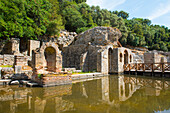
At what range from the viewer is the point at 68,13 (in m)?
31.5

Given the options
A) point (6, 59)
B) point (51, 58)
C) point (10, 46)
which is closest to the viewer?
point (51, 58)

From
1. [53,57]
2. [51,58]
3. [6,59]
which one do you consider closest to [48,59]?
[51,58]

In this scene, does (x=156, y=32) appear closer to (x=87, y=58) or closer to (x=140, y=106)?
(x=87, y=58)

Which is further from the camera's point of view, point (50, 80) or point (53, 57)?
point (53, 57)

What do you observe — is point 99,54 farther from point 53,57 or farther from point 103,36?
point 53,57

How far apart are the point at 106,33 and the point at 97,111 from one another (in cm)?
1576

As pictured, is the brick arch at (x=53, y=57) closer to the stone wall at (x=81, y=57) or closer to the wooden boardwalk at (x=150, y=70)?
the stone wall at (x=81, y=57)

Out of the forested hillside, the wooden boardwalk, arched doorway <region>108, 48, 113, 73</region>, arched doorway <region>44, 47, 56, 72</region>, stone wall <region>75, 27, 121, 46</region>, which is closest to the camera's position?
arched doorway <region>44, 47, 56, 72</region>

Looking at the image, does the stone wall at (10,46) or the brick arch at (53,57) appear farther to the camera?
the stone wall at (10,46)

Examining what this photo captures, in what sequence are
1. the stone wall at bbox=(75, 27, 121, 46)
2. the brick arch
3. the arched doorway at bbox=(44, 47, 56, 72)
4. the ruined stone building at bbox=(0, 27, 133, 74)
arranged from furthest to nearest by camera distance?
1. the stone wall at bbox=(75, 27, 121, 46)
2. the arched doorway at bbox=(44, 47, 56, 72)
3. the ruined stone building at bbox=(0, 27, 133, 74)
4. the brick arch

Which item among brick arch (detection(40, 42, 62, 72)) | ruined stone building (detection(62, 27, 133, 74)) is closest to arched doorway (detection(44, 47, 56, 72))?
brick arch (detection(40, 42, 62, 72))

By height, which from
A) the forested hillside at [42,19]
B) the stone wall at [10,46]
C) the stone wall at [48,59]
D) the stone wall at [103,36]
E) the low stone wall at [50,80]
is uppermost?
the forested hillside at [42,19]

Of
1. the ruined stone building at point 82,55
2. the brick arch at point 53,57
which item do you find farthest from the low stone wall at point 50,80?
the brick arch at point 53,57

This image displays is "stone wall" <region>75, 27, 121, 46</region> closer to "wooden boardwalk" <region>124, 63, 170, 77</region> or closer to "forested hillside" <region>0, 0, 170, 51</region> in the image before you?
"wooden boardwalk" <region>124, 63, 170, 77</region>
